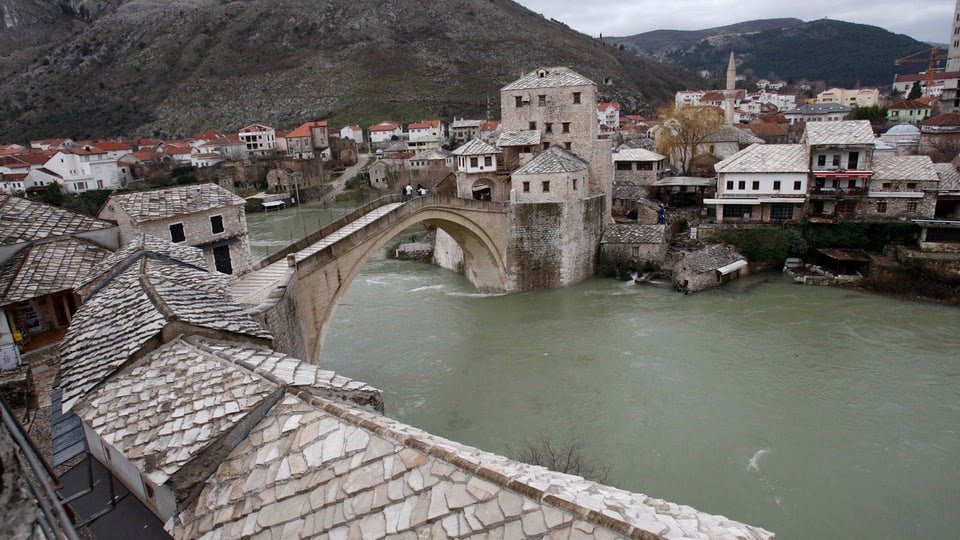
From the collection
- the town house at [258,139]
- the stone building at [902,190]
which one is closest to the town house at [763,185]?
the stone building at [902,190]

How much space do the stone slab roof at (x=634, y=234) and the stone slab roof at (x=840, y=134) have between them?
7.35 metres

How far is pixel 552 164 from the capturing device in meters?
20.2

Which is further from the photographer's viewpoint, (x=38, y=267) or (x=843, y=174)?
(x=843, y=174)

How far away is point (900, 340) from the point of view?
48.6ft

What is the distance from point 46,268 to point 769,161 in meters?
24.1

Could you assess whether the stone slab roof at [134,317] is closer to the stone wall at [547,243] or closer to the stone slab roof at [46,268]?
the stone slab roof at [46,268]

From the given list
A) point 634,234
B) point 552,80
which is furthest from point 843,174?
point 552,80

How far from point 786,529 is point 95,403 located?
30.0ft

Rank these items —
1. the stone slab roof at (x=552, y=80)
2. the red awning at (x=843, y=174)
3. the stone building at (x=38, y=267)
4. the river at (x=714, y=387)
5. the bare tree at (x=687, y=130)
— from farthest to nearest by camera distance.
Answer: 1. the bare tree at (x=687, y=130)
2. the stone slab roof at (x=552, y=80)
3. the red awning at (x=843, y=174)
4. the river at (x=714, y=387)
5. the stone building at (x=38, y=267)

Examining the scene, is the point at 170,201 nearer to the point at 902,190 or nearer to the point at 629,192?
the point at 629,192

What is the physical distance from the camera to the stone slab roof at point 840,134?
21750mm

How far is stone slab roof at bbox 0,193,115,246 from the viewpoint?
8852 mm

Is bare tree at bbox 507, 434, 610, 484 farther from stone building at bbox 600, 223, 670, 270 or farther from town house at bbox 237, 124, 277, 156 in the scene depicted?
town house at bbox 237, 124, 277, 156

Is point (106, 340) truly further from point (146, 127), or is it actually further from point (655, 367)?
point (146, 127)
